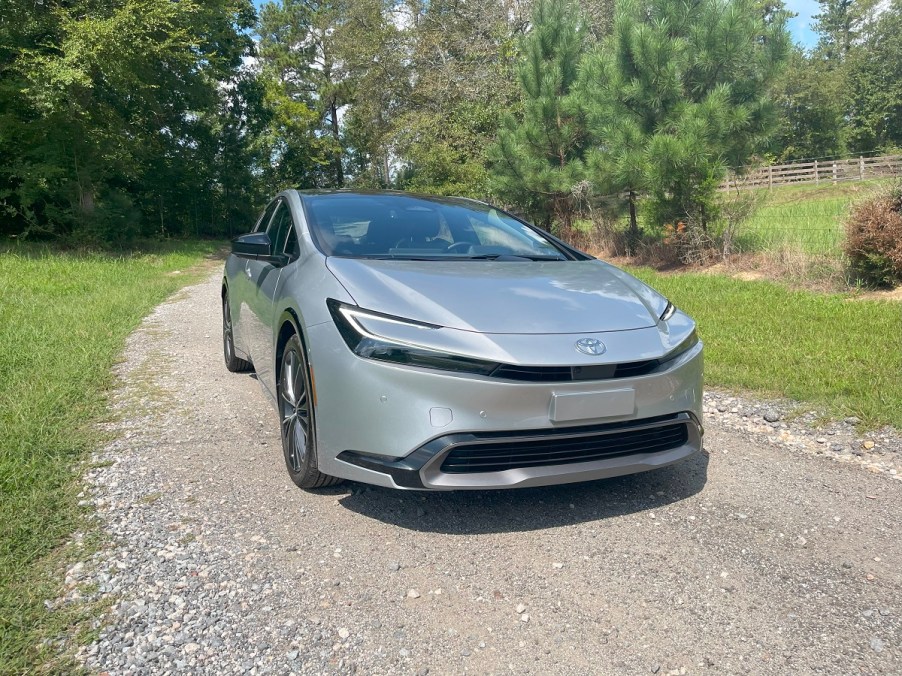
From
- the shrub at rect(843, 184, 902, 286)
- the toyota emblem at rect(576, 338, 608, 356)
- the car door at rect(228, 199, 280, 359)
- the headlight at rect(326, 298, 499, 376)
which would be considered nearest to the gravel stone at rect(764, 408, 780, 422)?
the toyota emblem at rect(576, 338, 608, 356)

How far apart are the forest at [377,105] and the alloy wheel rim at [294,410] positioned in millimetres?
9133

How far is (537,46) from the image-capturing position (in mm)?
14898

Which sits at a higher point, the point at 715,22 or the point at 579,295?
the point at 715,22

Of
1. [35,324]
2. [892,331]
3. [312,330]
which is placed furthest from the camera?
[35,324]

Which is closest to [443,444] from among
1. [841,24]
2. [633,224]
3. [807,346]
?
[807,346]

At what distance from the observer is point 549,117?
1471 cm

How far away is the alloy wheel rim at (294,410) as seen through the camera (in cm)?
336

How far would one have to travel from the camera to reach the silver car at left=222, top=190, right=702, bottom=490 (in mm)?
2760

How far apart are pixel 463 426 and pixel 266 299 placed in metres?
1.92

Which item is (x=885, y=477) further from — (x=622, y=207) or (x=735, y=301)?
(x=622, y=207)

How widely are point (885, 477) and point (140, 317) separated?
8329 millimetres

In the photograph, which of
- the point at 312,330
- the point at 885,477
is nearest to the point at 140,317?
the point at 312,330

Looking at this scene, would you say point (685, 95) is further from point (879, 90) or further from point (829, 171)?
point (879, 90)

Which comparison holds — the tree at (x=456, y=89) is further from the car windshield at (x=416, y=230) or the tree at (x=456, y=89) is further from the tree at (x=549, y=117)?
the car windshield at (x=416, y=230)
